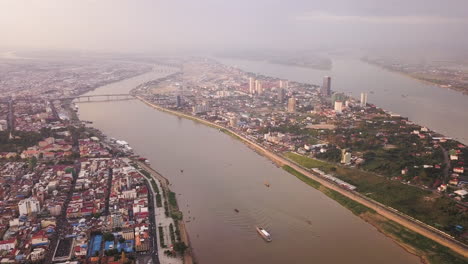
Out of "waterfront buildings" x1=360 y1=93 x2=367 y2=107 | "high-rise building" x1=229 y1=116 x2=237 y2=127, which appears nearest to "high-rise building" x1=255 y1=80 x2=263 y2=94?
"waterfront buildings" x1=360 y1=93 x2=367 y2=107

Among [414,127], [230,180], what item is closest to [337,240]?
[230,180]

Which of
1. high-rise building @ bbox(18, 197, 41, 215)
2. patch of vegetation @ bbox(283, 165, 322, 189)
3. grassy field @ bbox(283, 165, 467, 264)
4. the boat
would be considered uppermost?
high-rise building @ bbox(18, 197, 41, 215)

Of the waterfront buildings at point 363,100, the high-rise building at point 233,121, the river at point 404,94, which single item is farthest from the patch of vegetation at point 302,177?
the waterfront buildings at point 363,100

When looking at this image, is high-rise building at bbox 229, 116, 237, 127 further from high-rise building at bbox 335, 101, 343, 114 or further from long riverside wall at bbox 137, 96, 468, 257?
high-rise building at bbox 335, 101, 343, 114

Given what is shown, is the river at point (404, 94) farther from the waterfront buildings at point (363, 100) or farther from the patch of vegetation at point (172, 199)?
the patch of vegetation at point (172, 199)

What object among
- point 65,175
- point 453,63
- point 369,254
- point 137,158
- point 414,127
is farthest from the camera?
point 453,63

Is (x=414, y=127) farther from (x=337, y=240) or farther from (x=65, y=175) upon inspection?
(x=65, y=175)
